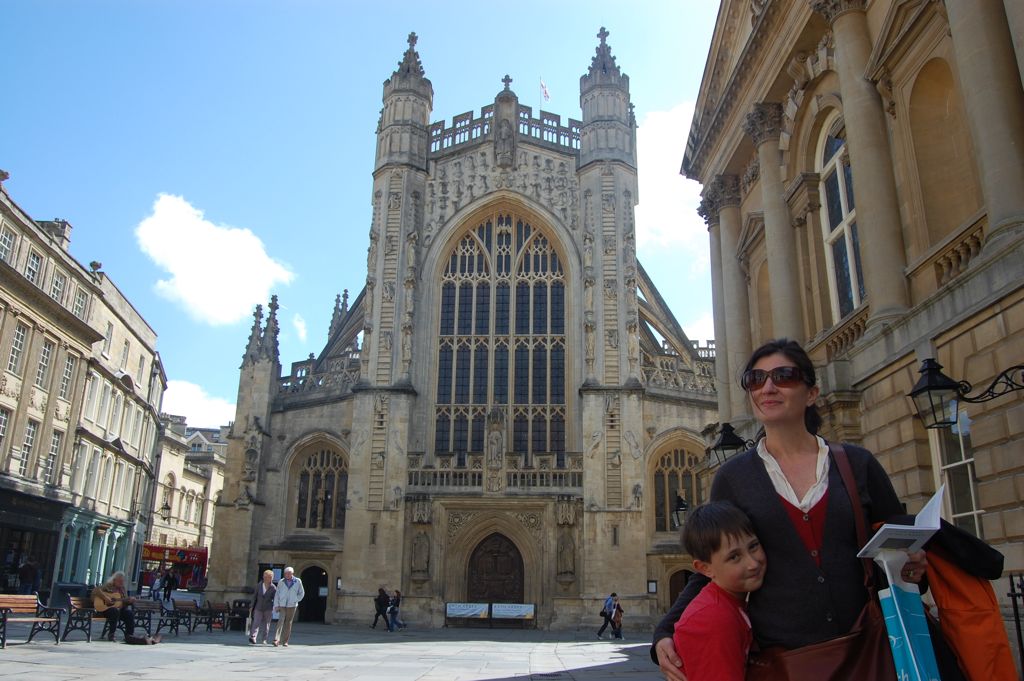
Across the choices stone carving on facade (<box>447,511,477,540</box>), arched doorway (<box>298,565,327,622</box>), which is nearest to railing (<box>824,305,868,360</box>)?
stone carving on facade (<box>447,511,477,540</box>)

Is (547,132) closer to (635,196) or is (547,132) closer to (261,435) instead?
(635,196)

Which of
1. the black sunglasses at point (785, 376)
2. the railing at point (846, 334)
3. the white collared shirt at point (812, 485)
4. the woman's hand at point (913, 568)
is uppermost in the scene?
the railing at point (846, 334)

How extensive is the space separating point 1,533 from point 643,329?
922 inches

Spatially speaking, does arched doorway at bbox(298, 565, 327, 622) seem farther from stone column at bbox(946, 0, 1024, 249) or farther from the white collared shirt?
the white collared shirt

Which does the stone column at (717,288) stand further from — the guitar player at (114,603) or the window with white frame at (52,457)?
the window with white frame at (52,457)

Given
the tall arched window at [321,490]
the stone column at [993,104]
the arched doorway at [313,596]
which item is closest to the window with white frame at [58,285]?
the tall arched window at [321,490]

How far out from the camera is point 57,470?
28.5 meters

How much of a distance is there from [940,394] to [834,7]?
6.54m

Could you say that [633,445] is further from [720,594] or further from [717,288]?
[720,594]

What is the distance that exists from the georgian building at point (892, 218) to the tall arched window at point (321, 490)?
18927 mm

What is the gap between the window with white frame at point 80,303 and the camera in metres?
30.1

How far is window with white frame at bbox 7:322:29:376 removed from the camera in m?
25.7

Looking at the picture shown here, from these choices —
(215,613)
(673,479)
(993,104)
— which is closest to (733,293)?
(993,104)

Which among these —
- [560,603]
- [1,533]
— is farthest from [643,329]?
[1,533]
